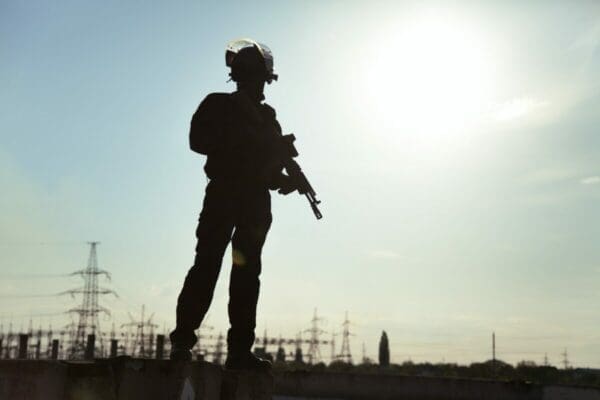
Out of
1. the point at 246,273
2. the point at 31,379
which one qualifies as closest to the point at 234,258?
the point at 246,273

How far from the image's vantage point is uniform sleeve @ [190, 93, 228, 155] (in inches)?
263

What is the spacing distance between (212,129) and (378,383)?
1794 cm

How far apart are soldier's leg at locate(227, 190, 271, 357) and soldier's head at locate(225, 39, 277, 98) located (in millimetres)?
1034

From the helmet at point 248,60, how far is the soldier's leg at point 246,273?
1092 mm

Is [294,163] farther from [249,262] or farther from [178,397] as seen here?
[178,397]

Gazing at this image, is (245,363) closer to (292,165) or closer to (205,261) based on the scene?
(205,261)

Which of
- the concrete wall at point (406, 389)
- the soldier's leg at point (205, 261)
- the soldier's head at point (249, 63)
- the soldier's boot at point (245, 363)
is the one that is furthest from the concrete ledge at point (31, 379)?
the concrete wall at point (406, 389)

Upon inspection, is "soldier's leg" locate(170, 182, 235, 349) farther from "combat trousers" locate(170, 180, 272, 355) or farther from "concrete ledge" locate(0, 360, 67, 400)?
"concrete ledge" locate(0, 360, 67, 400)

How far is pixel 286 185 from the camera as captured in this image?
24.0 feet

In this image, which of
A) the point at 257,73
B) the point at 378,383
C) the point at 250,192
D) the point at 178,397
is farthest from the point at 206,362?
the point at 378,383

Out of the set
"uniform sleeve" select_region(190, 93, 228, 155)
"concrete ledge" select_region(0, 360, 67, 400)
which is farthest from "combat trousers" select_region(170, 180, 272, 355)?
"concrete ledge" select_region(0, 360, 67, 400)

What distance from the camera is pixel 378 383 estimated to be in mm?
23297

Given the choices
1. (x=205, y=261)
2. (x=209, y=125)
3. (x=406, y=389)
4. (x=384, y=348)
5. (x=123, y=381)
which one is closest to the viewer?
(x=123, y=381)

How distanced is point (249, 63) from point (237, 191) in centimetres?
120
